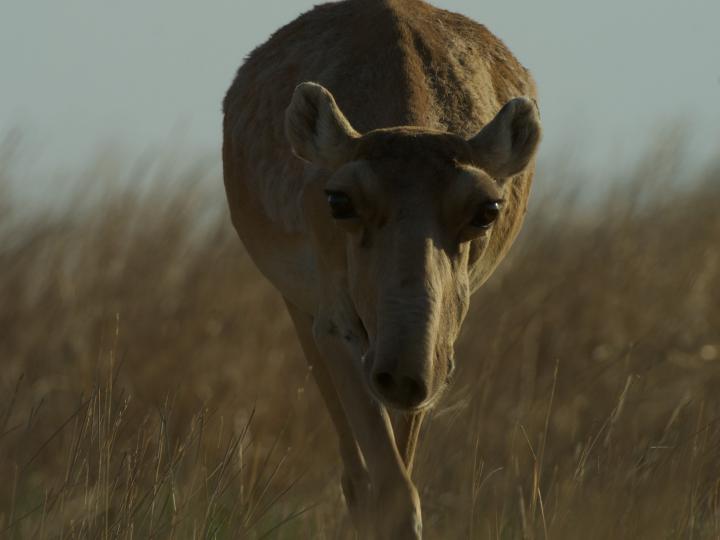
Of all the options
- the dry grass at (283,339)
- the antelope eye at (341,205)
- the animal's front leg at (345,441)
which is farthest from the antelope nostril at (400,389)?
the dry grass at (283,339)

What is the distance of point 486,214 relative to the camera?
291 inches

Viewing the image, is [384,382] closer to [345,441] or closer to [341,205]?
[341,205]

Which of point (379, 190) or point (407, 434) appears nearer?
point (379, 190)

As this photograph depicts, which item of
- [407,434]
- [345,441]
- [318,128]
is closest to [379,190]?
[318,128]

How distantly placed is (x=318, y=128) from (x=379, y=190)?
33.9 inches

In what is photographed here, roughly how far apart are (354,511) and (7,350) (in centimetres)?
438

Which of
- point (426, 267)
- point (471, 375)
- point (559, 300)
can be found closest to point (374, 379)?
point (426, 267)

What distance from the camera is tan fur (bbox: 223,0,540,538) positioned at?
703cm

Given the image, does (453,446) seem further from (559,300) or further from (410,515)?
(559,300)

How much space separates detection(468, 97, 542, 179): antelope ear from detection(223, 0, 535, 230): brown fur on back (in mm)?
641

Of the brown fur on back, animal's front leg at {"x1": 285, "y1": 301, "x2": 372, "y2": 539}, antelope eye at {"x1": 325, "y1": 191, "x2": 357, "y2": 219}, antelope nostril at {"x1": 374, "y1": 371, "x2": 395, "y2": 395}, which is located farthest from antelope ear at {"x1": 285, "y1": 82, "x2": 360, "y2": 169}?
antelope nostril at {"x1": 374, "y1": 371, "x2": 395, "y2": 395}

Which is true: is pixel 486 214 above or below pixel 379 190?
below

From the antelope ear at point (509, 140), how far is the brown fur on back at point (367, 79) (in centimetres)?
64

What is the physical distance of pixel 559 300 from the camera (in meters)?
13.8
